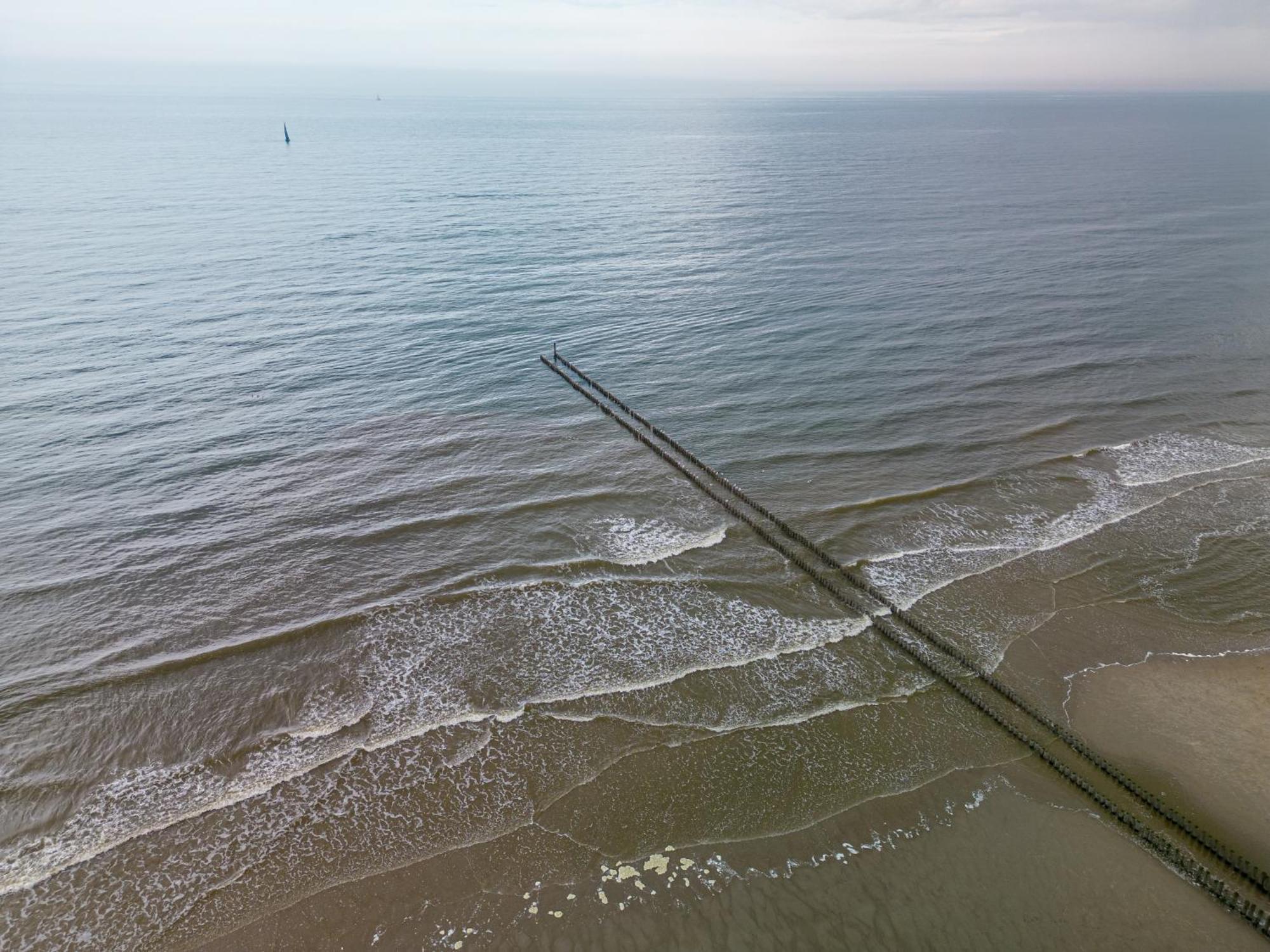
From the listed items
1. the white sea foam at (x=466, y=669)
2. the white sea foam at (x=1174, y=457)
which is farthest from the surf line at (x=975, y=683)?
the white sea foam at (x=1174, y=457)

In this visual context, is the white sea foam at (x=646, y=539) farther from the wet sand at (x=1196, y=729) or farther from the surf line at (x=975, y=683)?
the wet sand at (x=1196, y=729)

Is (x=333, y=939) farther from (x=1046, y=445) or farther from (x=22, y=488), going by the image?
(x=1046, y=445)

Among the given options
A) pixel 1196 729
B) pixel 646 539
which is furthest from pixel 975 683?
pixel 646 539

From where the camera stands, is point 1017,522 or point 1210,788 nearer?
point 1210,788

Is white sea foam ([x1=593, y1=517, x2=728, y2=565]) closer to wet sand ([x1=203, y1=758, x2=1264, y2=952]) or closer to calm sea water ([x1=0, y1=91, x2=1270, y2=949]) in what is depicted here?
calm sea water ([x1=0, y1=91, x2=1270, y2=949])

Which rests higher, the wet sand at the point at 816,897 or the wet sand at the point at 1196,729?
the wet sand at the point at 1196,729

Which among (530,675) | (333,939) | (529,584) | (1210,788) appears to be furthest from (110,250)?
(1210,788)
